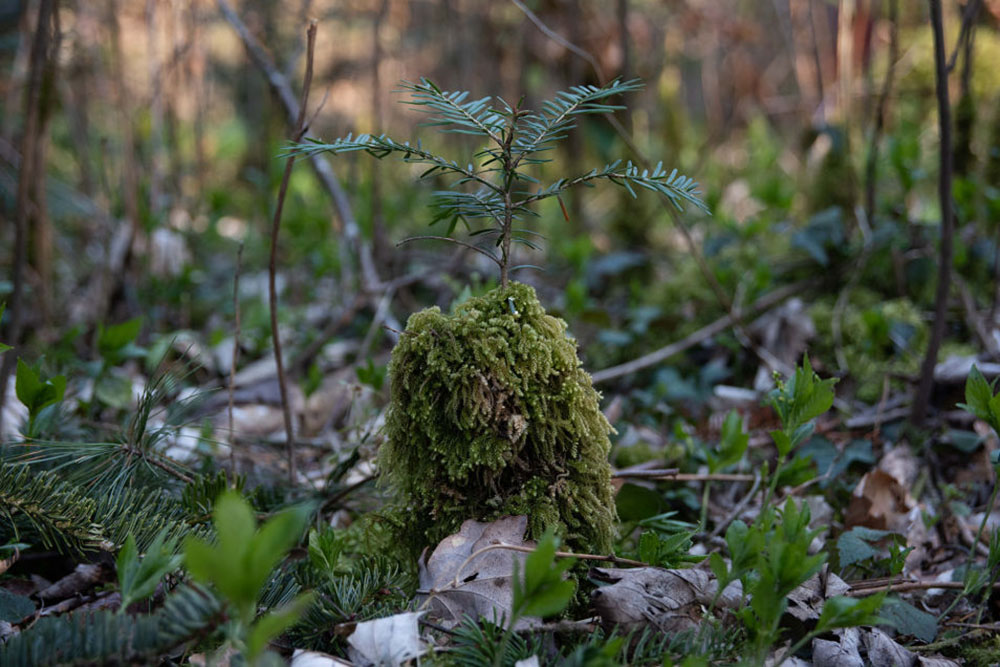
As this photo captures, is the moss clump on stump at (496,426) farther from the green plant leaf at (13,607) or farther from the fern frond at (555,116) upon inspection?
the green plant leaf at (13,607)

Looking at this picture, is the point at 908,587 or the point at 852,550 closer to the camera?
the point at 908,587

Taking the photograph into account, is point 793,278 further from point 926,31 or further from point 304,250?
point 926,31

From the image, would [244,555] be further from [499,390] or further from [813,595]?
[813,595]

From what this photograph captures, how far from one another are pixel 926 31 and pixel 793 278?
3.39 metres

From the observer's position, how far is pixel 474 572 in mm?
1475

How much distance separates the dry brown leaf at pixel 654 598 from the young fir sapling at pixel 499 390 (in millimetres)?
122

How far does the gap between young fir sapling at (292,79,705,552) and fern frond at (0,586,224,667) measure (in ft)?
1.71


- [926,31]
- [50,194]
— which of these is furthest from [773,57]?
[50,194]

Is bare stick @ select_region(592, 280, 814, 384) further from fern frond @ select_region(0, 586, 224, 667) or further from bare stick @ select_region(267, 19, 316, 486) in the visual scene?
fern frond @ select_region(0, 586, 224, 667)

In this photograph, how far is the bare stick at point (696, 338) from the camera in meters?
2.97

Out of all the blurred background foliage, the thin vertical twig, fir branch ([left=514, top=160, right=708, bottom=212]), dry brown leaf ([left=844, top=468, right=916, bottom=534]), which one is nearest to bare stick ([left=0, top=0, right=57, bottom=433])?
the blurred background foliage

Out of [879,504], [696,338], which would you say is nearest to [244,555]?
[879,504]

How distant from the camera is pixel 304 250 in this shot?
170 inches

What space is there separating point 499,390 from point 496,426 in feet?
0.25
